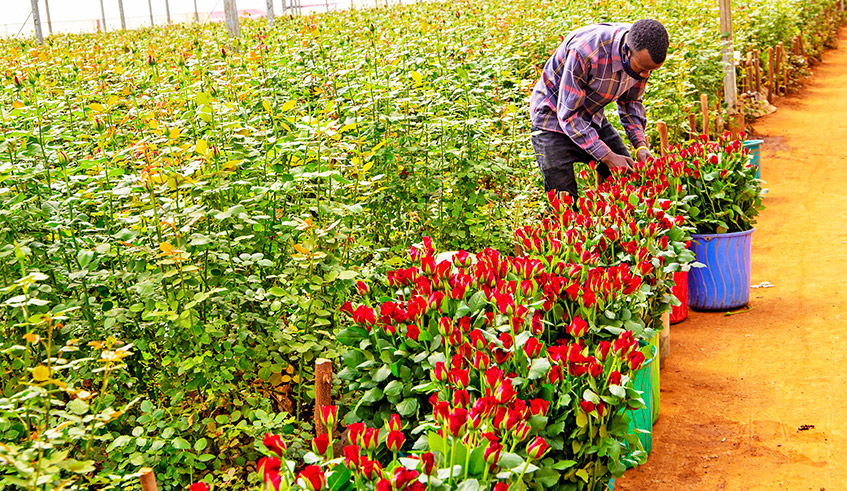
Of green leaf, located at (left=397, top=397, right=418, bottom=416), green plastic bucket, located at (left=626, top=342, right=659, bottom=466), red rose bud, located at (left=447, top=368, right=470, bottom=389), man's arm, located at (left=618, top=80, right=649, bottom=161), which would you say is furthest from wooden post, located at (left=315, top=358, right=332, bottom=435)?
man's arm, located at (left=618, top=80, right=649, bottom=161)

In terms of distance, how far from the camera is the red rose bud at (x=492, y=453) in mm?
1562

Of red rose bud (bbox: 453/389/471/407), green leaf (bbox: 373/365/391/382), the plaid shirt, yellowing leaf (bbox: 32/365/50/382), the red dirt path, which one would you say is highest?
the plaid shirt

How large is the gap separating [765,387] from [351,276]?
232 cm

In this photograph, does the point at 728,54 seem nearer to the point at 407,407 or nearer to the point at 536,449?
the point at 407,407

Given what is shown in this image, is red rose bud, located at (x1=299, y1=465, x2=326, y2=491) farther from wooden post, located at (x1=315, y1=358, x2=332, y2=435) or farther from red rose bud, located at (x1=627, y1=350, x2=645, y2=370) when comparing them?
red rose bud, located at (x1=627, y1=350, x2=645, y2=370)

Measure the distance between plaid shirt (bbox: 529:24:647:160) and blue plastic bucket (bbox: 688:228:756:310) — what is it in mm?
990

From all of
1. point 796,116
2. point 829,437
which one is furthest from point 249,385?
point 796,116

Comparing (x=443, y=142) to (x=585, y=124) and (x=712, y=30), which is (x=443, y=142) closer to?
(x=585, y=124)

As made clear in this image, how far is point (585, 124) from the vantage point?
3.96 metres

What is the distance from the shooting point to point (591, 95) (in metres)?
4.05

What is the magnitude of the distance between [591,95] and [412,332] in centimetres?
231

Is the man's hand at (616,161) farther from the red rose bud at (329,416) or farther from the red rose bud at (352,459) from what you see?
the red rose bud at (352,459)

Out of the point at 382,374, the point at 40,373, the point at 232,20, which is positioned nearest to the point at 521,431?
the point at 382,374

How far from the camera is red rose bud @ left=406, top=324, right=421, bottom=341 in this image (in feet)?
7.17
